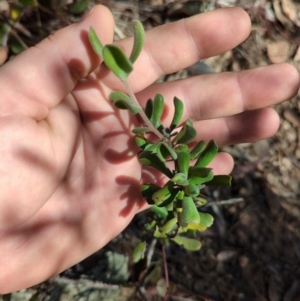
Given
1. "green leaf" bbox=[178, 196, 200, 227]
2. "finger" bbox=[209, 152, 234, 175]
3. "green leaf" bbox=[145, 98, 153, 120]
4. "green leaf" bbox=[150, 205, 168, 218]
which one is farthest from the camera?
"finger" bbox=[209, 152, 234, 175]

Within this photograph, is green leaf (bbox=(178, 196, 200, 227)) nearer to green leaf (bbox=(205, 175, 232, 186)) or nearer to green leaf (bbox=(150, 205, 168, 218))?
green leaf (bbox=(205, 175, 232, 186))

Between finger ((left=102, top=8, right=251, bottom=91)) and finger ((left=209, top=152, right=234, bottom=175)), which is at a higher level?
finger ((left=102, top=8, right=251, bottom=91))

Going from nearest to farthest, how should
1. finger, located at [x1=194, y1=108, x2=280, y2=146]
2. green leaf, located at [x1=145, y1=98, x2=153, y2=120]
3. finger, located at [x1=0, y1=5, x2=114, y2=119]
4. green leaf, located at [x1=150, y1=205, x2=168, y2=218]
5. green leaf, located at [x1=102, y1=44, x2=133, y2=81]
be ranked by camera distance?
1. green leaf, located at [x1=102, y1=44, x2=133, y2=81]
2. finger, located at [x1=0, y1=5, x2=114, y2=119]
3. green leaf, located at [x1=145, y1=98, x2=153, y2=120]
4. green leaf, located at [x1=150, y1=205, x2=168, y2=218]
5. finger, located at [x1=194, y1=108, x2=280, y2=146]

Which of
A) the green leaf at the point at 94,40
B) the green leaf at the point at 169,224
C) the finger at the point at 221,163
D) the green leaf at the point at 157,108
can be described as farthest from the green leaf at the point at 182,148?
the finger at the point at 221,163

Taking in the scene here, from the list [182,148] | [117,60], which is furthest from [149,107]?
[117,60]

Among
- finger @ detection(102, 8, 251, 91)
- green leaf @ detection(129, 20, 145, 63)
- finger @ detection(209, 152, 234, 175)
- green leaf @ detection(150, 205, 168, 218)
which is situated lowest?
finger @ detection(209, 152, 234, 175)

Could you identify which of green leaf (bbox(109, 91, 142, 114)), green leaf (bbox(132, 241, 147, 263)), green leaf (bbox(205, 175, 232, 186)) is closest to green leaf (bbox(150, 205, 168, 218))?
green leaf (bbox(132, 241, 147, 263))

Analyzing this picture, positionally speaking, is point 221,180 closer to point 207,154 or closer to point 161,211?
point 207,154

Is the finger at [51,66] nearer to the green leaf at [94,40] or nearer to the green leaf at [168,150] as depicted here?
the green leaf at [94,40]
